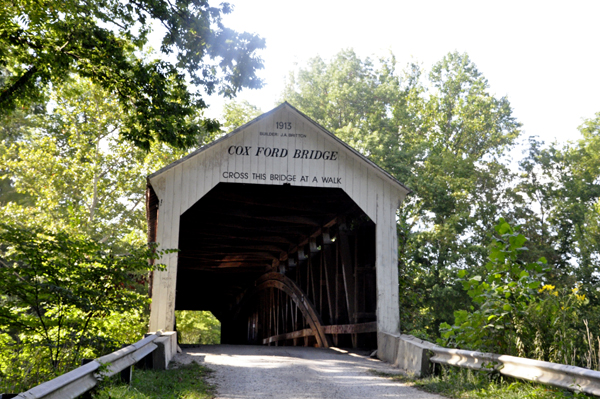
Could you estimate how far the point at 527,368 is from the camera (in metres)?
5.34

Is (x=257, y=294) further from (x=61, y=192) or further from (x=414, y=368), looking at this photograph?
(x=414, y=368)

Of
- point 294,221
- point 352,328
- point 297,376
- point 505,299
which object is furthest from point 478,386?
point 294,221

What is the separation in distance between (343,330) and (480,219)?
18.6 meters

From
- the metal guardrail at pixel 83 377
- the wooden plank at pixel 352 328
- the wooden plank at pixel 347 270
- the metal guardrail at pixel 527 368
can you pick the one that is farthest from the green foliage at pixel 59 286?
the wooden plank at pixel 347 270

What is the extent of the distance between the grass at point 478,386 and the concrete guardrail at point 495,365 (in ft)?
0.29

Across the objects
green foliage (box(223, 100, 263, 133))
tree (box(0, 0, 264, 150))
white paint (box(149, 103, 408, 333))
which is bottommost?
white paint (box(149, 103, 408, 333))

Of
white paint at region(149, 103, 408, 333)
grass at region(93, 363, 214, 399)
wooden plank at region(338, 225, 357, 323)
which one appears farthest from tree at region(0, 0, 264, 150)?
grass at region(93, 363, 214, 399)

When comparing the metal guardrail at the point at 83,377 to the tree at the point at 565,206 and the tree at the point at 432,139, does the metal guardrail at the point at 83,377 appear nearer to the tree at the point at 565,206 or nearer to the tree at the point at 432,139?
the tree at the point at 432,139

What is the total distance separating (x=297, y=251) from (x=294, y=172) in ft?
21.2

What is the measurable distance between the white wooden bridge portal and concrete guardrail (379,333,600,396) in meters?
1.56

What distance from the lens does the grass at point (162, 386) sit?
4.48m

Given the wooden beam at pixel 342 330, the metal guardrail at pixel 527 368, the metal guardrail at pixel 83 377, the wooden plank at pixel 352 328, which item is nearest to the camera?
the metal guardrail at pixel 83 377

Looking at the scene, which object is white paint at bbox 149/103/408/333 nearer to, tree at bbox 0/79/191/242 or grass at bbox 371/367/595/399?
grass at bbox 371/367/595/399

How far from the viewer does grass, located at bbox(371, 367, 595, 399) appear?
5016 millimetres
